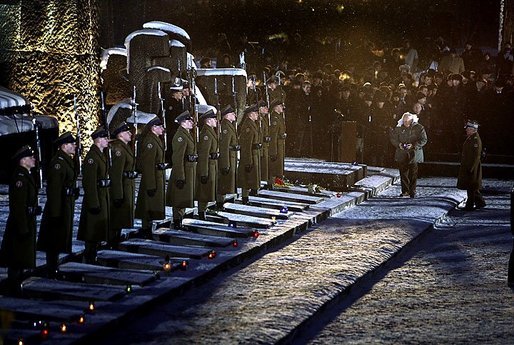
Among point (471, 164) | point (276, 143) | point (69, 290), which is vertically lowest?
point (69, 290)

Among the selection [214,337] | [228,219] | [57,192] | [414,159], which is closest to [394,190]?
[414,159]

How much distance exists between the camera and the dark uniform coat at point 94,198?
48.8 ft

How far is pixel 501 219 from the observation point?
20578 millimetres

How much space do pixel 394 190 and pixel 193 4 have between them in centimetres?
1019

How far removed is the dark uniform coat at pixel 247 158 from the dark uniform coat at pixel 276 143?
1592 millimetres

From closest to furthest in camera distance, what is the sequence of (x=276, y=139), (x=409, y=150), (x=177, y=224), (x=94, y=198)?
(x=94, y=198)
(x=177, y=224)
(x=276, y=139)
(x=409, y=150)

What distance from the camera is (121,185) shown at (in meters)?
15.8

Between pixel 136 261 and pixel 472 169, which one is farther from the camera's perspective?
pixel 472 169

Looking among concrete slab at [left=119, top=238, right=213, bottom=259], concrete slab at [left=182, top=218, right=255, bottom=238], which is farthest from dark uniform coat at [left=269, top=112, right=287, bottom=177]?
concrete slab at [left=119, top=238, right=213, bottom=259]

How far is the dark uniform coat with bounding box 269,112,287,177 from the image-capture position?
22734mm

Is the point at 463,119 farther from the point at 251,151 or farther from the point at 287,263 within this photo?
the point at 287,263

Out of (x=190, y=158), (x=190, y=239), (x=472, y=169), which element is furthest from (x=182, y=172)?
(x=472, y=169)

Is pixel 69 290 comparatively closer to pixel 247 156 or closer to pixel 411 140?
pixel 247 156

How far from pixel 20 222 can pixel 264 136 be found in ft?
31.3
